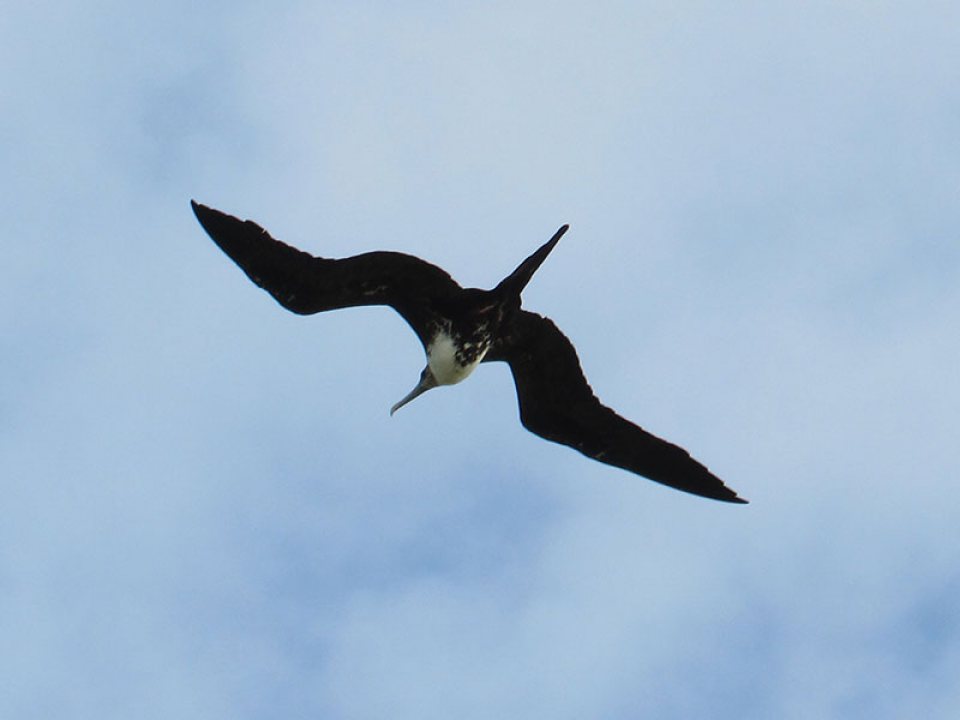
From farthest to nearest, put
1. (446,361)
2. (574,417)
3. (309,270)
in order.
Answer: (574,417) < (446,361) < (309,270)

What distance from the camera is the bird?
17.6 metres

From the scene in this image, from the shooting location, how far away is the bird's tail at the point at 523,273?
17894 mm

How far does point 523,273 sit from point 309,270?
205 centimetres

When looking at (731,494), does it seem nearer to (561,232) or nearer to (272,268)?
(561,232)

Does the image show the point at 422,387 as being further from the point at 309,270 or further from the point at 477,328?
the point at 309,270

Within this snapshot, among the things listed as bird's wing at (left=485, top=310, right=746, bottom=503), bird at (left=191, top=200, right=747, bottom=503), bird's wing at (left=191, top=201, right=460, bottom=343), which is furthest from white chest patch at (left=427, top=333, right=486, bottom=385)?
bird's wing at (left=191, top=201, right=460, bottom=343)

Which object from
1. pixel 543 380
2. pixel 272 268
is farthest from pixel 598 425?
pixel 272 268

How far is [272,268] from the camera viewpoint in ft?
57.7

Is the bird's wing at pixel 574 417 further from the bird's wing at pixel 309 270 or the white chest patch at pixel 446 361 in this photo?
the bird's wing at pixel 309 270

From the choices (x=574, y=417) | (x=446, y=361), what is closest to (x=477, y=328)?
(x=446, y=361)

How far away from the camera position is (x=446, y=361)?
18.7 m

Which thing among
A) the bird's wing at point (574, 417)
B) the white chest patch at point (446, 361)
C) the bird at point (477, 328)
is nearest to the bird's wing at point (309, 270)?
the bird at point (477, 328)

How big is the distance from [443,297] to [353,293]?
0.92 meters

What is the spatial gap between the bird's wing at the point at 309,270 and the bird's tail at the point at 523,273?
1.96ft
